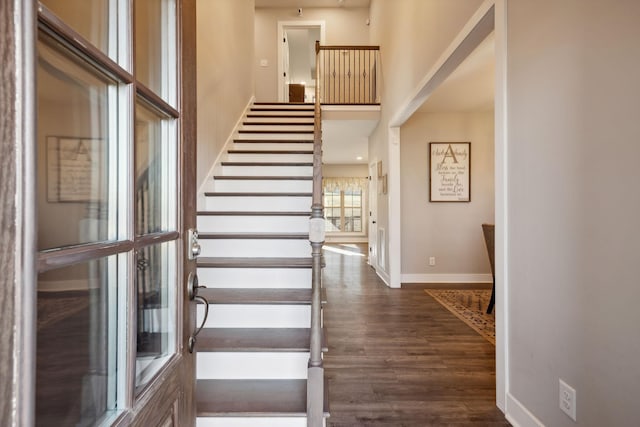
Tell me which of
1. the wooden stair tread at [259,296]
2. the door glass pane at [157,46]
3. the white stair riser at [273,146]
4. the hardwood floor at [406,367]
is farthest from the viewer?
the white stair riser at [273,146]

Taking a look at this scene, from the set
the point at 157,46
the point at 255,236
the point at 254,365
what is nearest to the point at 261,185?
the point at 255,236

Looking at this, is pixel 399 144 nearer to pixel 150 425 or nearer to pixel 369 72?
pixel 369 72

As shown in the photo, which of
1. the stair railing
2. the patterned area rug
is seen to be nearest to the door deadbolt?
the stair railing

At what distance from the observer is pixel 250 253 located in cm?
262

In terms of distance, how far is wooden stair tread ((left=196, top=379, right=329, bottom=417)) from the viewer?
1.48 metres

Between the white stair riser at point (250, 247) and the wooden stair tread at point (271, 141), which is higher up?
the wooden stair tread at point (271, 141)

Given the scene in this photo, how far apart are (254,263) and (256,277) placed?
0.33 feet

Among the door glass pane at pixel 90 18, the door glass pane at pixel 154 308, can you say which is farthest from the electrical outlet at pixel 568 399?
the door glass pane at pixel 90 18

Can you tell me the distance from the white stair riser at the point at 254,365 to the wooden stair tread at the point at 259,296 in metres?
0.34

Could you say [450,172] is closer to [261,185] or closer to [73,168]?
[261,185]

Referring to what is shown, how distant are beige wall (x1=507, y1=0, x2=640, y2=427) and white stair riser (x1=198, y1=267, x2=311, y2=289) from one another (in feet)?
4.30

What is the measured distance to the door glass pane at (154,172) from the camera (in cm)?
70

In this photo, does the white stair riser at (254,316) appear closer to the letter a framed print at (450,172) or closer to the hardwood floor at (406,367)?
the hardwood floor at (406,367)

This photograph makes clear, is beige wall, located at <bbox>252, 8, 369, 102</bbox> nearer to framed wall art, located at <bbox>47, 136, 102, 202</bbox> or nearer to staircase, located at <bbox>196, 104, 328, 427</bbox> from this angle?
staircase, located at <bbox>196, 104, 328, 427</bbox>
